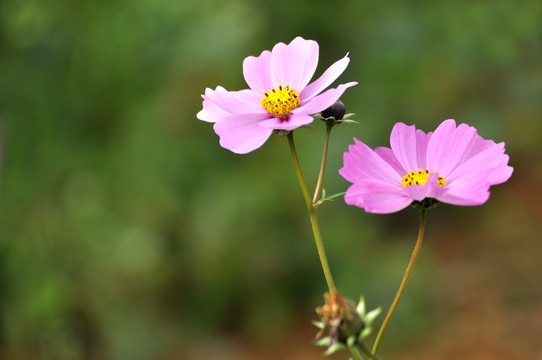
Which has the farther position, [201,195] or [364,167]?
[201,195]

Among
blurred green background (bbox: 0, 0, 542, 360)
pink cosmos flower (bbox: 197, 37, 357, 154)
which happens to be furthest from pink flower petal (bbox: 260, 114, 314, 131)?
blurred green background (bbox: 0, 0, 542, 360)

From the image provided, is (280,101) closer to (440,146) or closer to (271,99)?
(271,99)

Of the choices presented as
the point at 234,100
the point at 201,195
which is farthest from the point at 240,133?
the point at 201,195

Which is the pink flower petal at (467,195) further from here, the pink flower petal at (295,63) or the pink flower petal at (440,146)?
the pink flower petal at (295,63)

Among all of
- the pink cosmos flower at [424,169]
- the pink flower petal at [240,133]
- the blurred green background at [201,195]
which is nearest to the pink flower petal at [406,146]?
the pink cosmos flower at [424,169]

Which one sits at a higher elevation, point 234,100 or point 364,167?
point 234,100

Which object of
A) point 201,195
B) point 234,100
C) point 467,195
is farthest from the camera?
point 201,195
